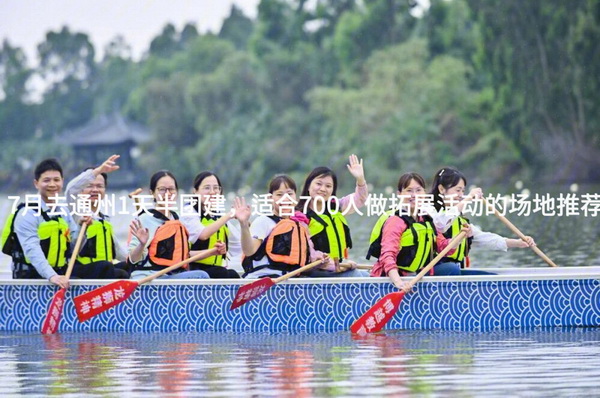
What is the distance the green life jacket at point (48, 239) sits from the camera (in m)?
8.90

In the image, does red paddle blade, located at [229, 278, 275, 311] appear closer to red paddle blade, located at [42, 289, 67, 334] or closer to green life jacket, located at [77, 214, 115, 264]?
green life jacket, located at [77, 214, 115, 264]

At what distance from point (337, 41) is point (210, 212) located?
35536mm

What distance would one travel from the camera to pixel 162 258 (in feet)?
29.2

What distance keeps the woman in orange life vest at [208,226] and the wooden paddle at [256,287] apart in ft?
0.92

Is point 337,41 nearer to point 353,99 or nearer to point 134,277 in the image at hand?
point 353,99

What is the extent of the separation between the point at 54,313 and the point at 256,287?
134 centimetres

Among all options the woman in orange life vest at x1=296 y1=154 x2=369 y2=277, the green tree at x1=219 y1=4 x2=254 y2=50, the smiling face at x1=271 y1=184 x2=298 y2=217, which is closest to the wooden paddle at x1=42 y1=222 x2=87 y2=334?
the smiling face at x1=271 y1=184 x2=298 y2=217

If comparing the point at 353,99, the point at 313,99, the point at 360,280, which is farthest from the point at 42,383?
the point at 313,99

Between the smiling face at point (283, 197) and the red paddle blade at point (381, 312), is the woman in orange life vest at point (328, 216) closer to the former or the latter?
the smiling face at point (283, 197)

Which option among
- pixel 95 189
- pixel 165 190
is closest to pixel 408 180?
pixel 165 190

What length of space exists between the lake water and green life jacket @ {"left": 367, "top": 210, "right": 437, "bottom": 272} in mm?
448

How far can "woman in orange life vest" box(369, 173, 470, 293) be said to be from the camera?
8.57 meters

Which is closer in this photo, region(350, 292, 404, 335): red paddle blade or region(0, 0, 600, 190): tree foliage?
region(350, 292, 404, 335): red paddle blade

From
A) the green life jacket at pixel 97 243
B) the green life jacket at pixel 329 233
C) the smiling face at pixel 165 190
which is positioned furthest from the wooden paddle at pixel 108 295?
the green life jacket at pixel 329 233
